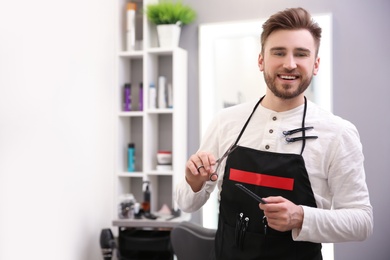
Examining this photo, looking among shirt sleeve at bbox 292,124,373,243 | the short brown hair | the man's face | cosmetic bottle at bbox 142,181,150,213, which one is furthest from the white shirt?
cosmetic bottle at bbox 142,181,150,213

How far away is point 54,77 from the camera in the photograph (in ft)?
9.27

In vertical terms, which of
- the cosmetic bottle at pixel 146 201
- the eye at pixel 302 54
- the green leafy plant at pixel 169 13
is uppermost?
the green leafy plant at pixel 169 13

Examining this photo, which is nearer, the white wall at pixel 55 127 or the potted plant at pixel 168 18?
the white wall at pixel 55 127

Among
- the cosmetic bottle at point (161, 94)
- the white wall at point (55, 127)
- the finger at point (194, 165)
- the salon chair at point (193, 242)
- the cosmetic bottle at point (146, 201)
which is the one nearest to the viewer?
the finger at point (194, 165)

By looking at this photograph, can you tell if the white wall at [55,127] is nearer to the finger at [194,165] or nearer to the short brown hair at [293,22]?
the finger at [194,165]

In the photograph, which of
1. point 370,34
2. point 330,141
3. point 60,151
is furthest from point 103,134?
point 330,141

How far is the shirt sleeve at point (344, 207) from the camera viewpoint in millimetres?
1449

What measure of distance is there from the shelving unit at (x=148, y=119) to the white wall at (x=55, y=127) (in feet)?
0.31

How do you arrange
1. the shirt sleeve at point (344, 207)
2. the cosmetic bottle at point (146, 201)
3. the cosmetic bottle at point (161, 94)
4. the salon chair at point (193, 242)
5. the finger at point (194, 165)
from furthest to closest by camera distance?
the cosmetic bottle at point (161, 94)
the cosmetic bottle at point (146, 201)
the salon chair at point (193, 242)
the finger at point (194, 165)
the shirt sleeve at point (344, 207)

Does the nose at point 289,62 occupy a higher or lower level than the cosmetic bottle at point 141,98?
lower

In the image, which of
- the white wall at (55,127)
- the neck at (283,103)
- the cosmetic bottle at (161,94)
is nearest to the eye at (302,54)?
the neck at (283,103)

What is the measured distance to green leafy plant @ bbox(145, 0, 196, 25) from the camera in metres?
3.42

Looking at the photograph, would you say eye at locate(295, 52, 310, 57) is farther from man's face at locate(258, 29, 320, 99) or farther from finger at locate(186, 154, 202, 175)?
finger at locate(186, 154, 202, 175)

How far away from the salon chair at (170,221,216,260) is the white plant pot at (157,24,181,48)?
5.92 ft
